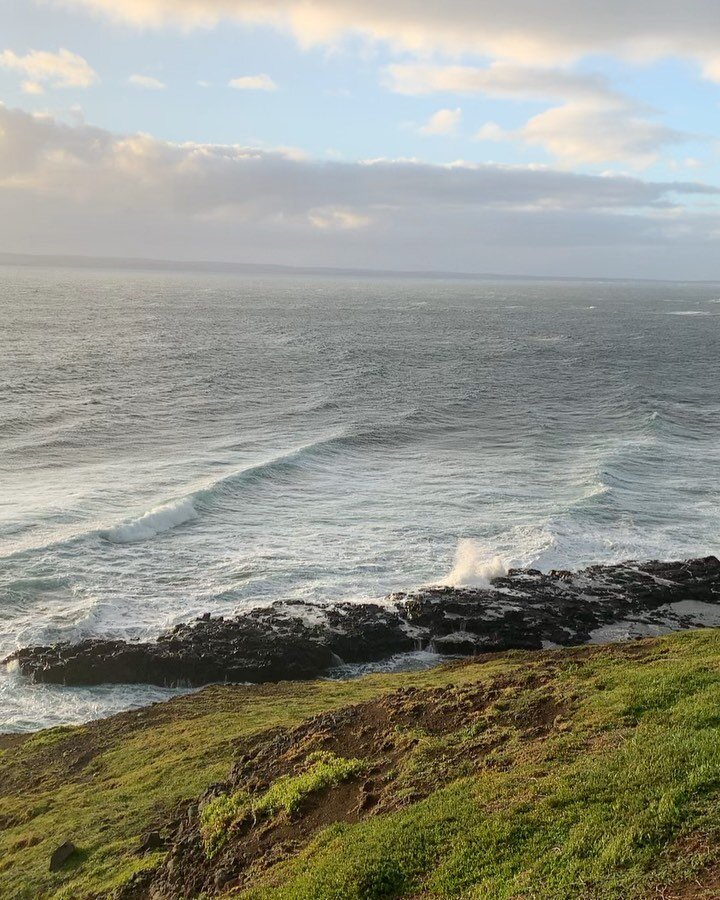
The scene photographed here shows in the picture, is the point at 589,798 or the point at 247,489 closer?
the point at 589,798

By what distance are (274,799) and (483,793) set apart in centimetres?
416

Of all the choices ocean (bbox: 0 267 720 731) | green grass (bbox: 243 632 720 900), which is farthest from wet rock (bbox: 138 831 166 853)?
ocean (bbox: 0 267 720 731)

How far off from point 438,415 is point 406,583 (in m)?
35.5

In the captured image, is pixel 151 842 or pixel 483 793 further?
pixel 151 842

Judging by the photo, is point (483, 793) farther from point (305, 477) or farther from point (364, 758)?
point (305, 477)

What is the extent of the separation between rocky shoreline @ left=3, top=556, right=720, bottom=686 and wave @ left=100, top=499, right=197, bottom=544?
9512 mm

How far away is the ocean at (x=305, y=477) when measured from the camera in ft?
102

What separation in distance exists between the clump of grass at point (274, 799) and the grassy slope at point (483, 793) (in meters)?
1.15

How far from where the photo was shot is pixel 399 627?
92.0 ft

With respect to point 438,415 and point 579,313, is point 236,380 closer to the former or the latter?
point 438,415

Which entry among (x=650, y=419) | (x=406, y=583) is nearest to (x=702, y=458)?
(x=650, y=419)

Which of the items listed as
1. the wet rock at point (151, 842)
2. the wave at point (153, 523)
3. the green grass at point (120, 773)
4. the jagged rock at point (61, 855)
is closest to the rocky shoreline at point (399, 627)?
the green grass at point (120, 773)

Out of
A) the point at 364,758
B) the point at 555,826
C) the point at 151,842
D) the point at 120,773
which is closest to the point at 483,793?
the point at 555,826

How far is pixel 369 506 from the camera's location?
4116cm
